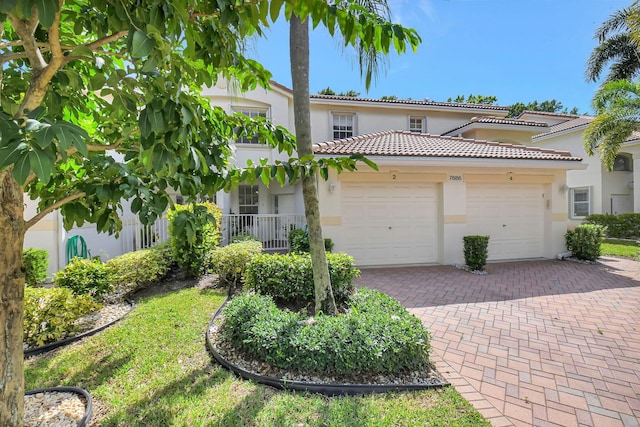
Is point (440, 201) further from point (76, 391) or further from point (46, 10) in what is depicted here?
point (46, 10)

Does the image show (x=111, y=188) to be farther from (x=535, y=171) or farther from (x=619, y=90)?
(x=619, y=90)

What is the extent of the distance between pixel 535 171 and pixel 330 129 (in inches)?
354

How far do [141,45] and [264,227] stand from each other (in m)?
10.6

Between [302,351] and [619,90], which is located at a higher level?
[619,90]

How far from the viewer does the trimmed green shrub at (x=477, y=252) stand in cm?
856

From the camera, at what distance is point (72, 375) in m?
3.54

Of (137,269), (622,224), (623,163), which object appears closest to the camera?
(137,269)

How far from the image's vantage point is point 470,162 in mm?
9109

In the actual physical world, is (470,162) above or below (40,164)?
above

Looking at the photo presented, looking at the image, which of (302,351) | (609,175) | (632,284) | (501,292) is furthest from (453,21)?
(609,175)

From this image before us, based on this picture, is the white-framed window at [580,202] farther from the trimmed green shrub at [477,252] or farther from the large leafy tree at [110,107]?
the large leafy tree at [110,107]

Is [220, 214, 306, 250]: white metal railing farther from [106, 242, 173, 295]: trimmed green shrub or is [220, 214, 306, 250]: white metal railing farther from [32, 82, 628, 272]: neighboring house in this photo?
[106, 242, 173, 295]: trimmed green shrub

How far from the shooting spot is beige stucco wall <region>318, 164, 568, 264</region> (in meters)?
8.97

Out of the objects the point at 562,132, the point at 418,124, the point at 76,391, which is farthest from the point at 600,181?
the point at 76,391
